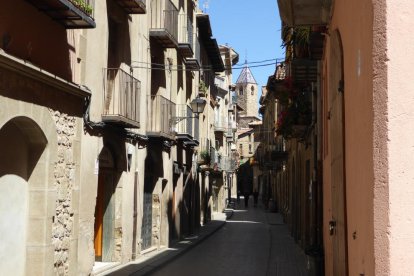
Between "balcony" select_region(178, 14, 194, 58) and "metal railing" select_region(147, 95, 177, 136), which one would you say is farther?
"balcony" select_region(178, 14, 194, 58)

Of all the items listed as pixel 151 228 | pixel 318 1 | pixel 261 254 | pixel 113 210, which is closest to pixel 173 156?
pixel 151 228

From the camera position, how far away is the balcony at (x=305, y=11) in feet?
24.9

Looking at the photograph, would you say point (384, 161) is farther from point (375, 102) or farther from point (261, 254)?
point (261, 254)

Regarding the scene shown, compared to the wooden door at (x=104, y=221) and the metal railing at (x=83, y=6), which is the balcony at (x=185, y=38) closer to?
the wooden door at (x=104, y=221)

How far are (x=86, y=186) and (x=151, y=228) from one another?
23.1ft

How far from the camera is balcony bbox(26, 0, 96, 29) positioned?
9672mm

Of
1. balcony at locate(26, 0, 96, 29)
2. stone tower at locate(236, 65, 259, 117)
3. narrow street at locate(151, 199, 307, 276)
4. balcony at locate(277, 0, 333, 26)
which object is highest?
stone tower at locate(236, 65, 259, 117)

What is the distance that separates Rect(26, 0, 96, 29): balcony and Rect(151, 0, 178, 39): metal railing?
7.30 m

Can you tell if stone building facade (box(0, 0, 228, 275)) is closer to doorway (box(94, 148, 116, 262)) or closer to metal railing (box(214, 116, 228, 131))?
doorway (box(94, 148, 116, 262))

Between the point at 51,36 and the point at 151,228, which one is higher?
the point at 51,36

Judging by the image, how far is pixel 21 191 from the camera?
33.0ft

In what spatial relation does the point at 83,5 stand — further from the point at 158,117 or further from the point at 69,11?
the point at 158,117

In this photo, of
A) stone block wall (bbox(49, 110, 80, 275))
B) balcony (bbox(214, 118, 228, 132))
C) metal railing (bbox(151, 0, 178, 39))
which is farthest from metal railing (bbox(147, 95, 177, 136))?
balcony (bbox(214, 118, 228, 132))

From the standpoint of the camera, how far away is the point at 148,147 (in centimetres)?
1805
